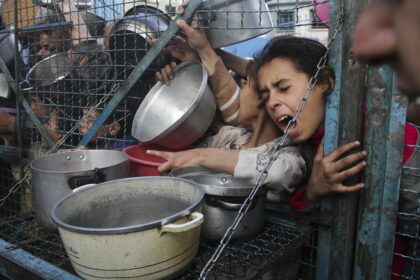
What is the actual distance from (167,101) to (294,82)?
35.2 inches

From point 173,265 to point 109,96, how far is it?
4.52ft

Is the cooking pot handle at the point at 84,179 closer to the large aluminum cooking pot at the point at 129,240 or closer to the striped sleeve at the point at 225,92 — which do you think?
the large aluminum cooking pot at the point at 129,240

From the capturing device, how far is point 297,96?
1.57 m

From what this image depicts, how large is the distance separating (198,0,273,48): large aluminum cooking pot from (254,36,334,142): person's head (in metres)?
0.18

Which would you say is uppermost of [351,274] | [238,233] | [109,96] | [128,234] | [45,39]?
[45,39]

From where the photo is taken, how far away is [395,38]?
14.5 inches

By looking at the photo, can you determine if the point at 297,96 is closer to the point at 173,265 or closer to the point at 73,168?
the point at 173,265

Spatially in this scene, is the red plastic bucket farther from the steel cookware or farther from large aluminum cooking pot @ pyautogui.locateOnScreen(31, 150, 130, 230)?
the steel cookware

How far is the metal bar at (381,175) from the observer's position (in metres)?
1.25

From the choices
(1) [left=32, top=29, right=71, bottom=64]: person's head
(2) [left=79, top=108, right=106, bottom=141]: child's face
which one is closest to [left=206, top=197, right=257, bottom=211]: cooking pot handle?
(2) [left=79, top=108, right=106, bottom=141]: child's face

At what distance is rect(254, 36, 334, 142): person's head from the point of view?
1508 millimetres

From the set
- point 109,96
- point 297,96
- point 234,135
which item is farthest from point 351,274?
point 109,96

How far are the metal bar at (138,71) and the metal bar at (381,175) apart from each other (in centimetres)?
89

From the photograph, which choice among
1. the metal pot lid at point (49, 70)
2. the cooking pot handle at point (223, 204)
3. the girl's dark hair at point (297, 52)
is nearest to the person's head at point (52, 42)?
the metal pot lid at point (49, 70)
